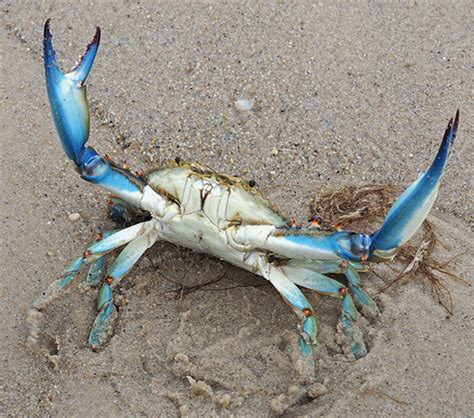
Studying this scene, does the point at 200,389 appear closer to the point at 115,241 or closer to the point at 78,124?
the point at 115,241

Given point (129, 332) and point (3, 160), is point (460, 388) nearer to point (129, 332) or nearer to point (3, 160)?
point (129, 332)

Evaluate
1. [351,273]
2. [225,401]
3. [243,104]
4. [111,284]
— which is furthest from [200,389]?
[243,104]

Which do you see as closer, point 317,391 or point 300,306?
point 317,391

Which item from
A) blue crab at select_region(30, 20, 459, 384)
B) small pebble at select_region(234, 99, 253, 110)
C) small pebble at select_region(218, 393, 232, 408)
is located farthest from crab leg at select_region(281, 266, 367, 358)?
small pebble at select_region(234, 99, 253, 110)

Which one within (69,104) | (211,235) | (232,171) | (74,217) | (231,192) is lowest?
(74,217)

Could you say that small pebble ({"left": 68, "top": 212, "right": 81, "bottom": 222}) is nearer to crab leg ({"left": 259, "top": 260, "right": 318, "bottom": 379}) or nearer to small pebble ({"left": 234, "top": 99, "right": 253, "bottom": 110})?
crab leg ({"left": 259, "top": 260, "right": 318, "bottom": 379})

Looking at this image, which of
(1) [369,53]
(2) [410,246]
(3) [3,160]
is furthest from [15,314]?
(1) [369,53]

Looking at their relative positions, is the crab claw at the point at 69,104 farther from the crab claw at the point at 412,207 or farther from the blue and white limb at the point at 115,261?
the crab claw at the point at 412,207
